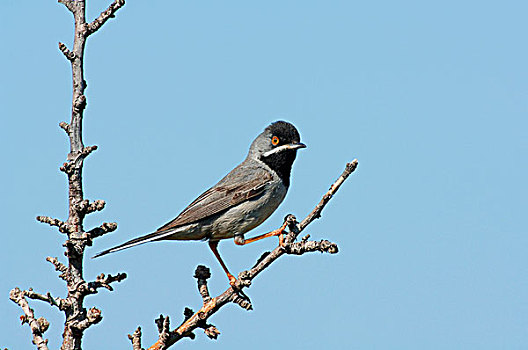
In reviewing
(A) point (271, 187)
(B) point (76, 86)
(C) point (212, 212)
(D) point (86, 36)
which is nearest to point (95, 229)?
(B) point (76, 86)

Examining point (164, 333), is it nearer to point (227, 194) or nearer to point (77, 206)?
point (77, 206)

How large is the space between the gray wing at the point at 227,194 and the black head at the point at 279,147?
0.90ft

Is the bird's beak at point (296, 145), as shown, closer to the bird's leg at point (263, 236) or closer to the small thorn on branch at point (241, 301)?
the bird's leg at point (263, 236)

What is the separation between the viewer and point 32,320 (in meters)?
4.64

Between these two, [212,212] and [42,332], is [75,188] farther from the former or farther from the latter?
[212,212]

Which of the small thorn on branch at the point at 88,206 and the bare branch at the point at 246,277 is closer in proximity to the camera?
the small thorn on branch at the point at 88,206

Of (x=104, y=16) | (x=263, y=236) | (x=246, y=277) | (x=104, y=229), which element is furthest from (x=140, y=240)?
(x=104, y=16)

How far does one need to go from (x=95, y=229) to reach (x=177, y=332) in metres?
1.13

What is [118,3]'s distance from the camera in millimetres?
5152

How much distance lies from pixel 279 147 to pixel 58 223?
5.31 m

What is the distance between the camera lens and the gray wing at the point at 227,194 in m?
8.55

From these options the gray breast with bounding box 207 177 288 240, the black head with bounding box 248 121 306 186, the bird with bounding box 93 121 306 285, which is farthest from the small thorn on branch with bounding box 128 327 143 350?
the black head with bounding box 248 121 306 186

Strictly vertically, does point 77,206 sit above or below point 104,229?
above

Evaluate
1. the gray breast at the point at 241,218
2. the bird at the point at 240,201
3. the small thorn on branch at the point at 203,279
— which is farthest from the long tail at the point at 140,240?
the small thorn on branch at the point at 203,279
